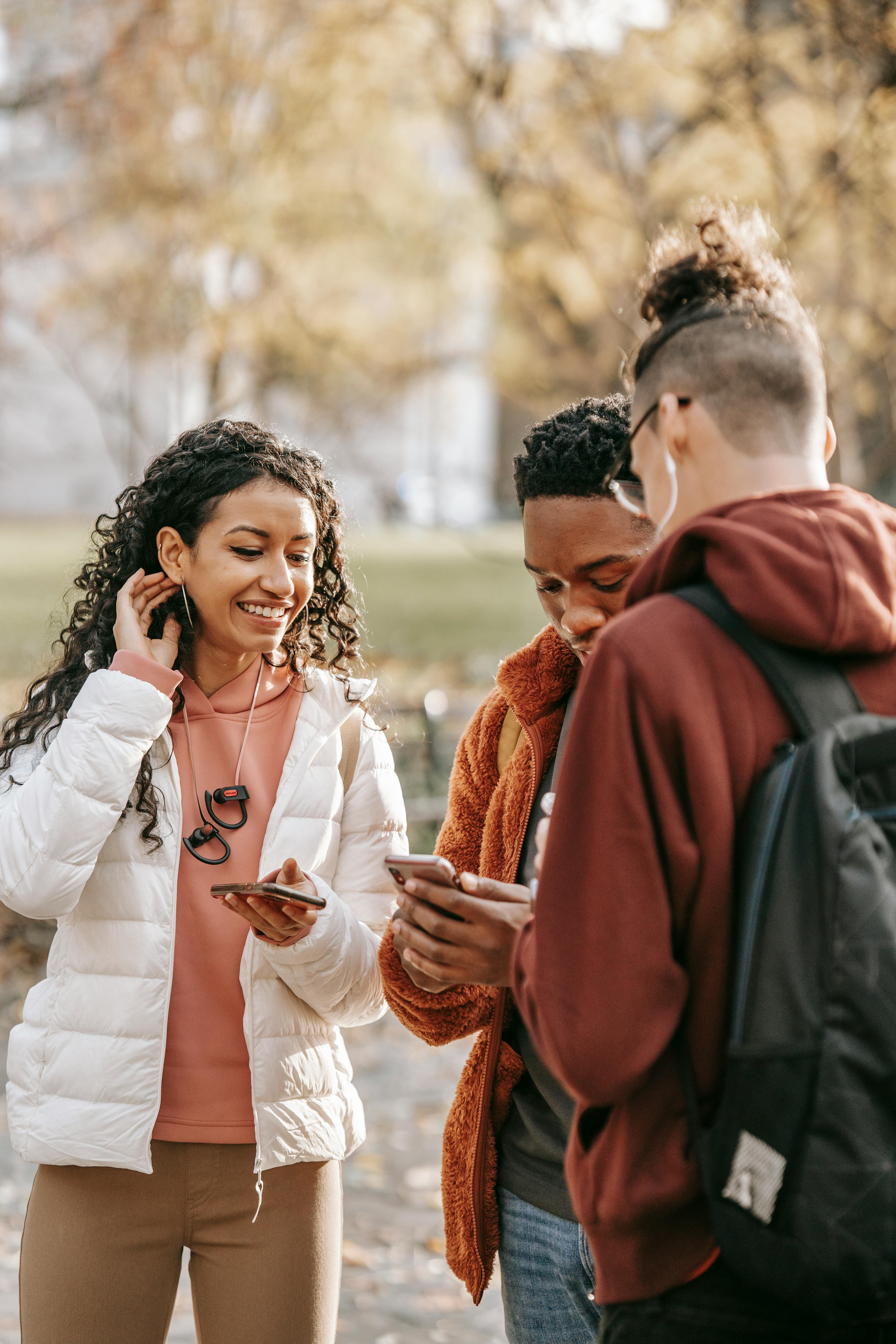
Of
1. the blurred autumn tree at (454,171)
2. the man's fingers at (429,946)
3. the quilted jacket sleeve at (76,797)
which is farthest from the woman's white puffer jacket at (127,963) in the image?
the blurred autumn tree at (454,171)

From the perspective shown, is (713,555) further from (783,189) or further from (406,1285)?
(783,189)

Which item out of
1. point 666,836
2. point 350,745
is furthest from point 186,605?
point 666,836

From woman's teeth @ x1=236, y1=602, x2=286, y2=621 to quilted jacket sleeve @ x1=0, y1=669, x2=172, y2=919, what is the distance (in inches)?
10.7

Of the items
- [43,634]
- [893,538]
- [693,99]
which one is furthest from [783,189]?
[43,634]

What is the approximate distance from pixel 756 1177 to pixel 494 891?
71 centimetres

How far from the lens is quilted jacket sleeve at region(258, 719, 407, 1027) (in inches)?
101

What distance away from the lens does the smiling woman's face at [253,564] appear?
2783 millimetres

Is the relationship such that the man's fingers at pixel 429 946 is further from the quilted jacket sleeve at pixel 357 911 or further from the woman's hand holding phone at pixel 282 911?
the quilted jacket sleeve at pixel 357 911

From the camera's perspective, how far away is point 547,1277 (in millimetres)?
2350

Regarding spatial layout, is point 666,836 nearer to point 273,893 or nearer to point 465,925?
point 465,925

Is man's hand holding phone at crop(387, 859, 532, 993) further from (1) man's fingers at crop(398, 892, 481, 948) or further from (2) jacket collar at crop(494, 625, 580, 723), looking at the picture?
(2) jacket collar at crop(494, 625, 580, 723)

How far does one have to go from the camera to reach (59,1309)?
8.04ft

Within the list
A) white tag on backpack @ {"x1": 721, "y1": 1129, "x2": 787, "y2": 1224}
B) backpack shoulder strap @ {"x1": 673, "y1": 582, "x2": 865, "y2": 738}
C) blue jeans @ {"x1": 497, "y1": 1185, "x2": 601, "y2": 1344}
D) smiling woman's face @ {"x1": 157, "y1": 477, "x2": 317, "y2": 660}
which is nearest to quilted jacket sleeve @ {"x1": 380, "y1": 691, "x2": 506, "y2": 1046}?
blue jeans @ {"x1": 497, "y1": 1185, "x2": 601, "y2": 1344}

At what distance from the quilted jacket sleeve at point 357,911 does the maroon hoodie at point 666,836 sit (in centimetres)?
108
